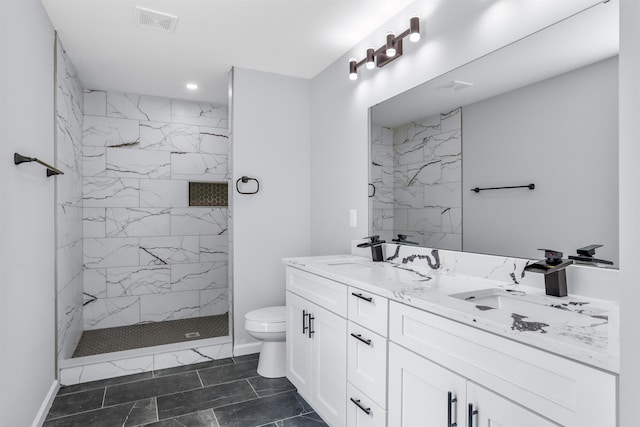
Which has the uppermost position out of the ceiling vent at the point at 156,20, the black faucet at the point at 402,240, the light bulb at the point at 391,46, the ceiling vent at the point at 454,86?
the ceiling vent at the point at 156,20

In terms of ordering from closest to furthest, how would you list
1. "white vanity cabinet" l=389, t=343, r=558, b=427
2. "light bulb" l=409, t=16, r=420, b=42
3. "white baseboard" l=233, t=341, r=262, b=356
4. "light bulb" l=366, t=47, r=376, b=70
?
1. "white vanity cabinet" l=389, t=343, r=558, b=427
2. "light bulb" l=409, t=16, r=420, b=42
3. "light bulb" l=366, t=47, r=376, b=70
4. "white baseboard" l=233, t=341, r=262, b=356

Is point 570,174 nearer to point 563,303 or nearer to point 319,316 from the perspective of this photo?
point 563,303

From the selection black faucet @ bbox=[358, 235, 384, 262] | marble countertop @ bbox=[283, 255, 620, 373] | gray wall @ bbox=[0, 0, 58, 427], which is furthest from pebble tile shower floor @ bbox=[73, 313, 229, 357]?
marble countertop @ bbox=[283, 255, 620, 373]

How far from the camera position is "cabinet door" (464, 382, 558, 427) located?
99 centimetres

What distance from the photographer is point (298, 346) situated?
2400mm

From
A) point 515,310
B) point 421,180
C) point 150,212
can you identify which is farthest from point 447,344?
point 150,212

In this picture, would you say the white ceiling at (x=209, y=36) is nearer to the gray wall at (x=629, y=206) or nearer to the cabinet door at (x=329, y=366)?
the gray wall at (x=629, y=206)

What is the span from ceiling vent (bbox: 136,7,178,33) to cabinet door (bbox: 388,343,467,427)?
237 centimetres

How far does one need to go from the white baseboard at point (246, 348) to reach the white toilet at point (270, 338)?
1.41 feet

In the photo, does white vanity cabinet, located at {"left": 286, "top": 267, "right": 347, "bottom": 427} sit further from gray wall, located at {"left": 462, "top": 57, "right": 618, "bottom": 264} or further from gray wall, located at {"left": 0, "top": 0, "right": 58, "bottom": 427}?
gray wall, located at {"left": 0, "top": 0, "right": 58, "bottom": 427}

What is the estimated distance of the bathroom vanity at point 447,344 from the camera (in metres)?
0.93

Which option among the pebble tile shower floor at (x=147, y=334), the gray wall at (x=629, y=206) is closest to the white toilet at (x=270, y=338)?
the pebble tile shower floor at (x=147, y=334)

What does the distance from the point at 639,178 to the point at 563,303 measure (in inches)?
27.9

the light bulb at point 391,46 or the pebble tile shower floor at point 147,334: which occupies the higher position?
the light bulb at point 391,46
